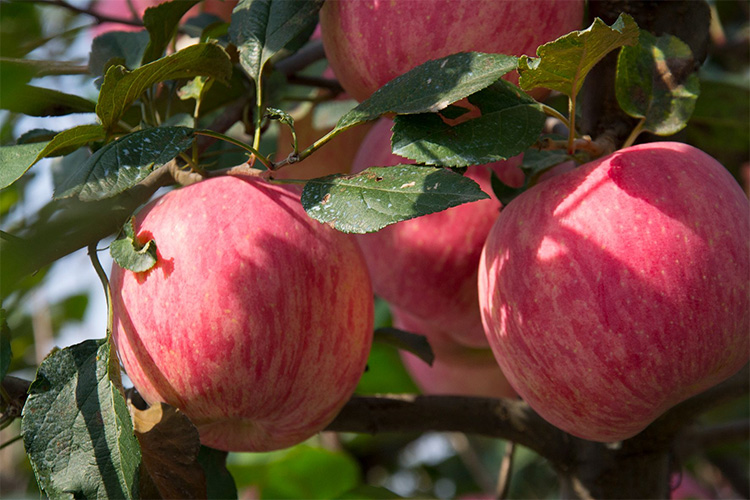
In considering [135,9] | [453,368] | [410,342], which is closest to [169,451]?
[410,342]

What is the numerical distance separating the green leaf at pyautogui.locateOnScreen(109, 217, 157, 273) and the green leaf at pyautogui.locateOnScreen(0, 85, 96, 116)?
167mm

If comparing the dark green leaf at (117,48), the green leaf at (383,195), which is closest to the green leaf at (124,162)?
the green leaf at (383,195)

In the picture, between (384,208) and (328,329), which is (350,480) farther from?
(384,208)

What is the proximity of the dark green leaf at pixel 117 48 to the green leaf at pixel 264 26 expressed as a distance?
12cm

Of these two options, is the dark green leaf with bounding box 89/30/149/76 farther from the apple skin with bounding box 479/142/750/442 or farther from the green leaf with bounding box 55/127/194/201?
the apple skin with bounding box 479/142/750/442

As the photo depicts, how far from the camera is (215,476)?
75 centimetres

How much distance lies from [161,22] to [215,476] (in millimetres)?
443

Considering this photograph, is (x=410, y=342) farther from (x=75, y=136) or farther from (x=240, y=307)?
(x=75, y=136)

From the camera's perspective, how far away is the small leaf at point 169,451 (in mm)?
557

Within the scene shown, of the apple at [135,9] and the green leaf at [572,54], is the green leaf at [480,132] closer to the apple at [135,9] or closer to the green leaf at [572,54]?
the green leaf at [572,54]

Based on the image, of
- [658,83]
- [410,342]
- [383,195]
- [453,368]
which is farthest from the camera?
[453,368]

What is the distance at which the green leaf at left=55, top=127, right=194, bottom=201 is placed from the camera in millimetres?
521

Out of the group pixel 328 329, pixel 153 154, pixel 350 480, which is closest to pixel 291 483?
pixel 350 480

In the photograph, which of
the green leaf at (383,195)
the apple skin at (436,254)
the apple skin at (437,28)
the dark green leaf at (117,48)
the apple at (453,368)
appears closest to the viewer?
the green leaf at (383,195)
